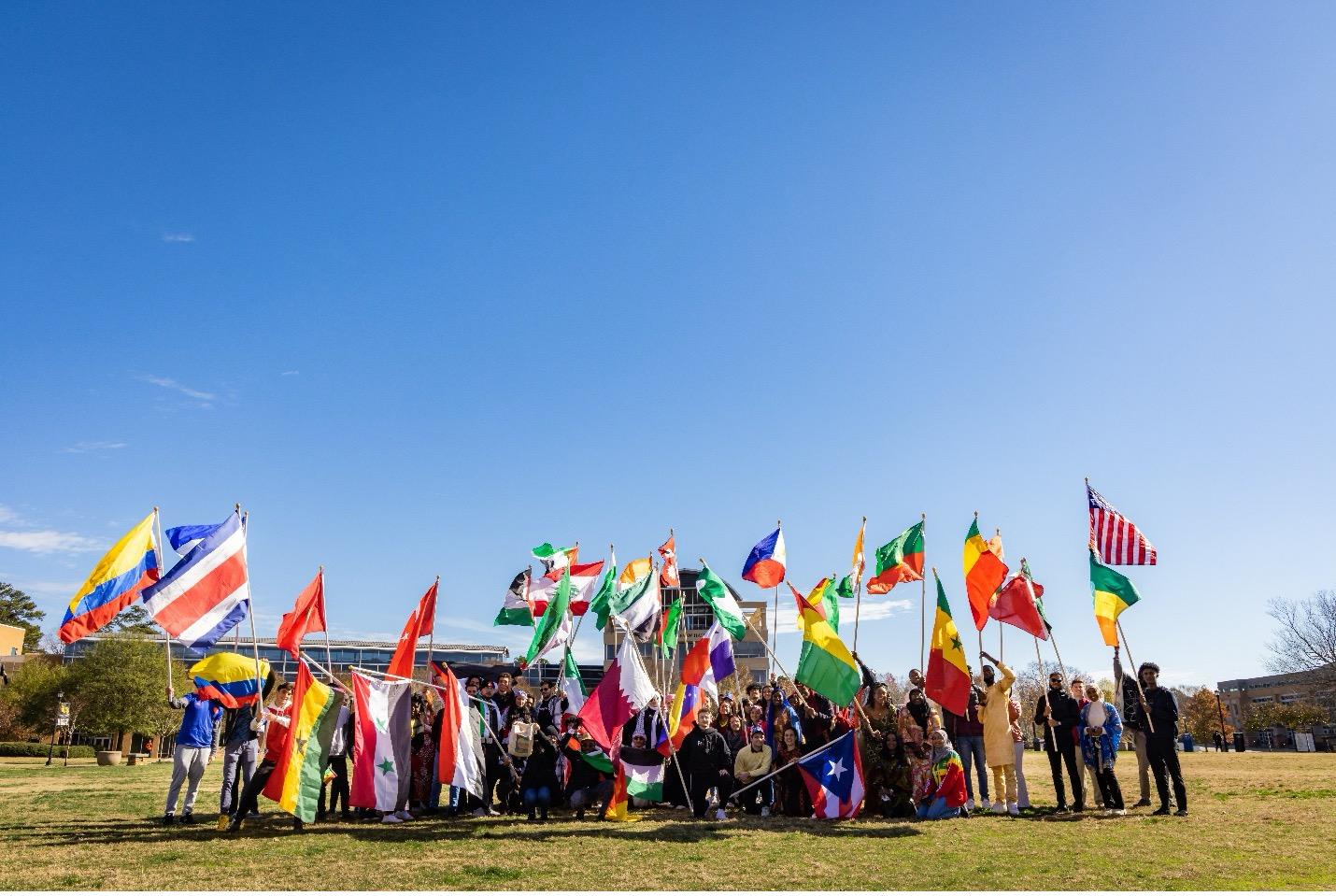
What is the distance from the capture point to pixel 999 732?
1602 cm

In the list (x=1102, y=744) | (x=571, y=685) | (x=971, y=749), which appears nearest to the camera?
(x=1102, y=744)

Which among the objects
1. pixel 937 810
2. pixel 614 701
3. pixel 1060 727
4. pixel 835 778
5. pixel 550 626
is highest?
pixel 550 626

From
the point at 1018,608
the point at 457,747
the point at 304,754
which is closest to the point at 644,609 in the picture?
the point at 457,747

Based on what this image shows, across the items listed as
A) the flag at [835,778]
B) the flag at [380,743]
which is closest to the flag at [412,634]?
the flag at [380,743]

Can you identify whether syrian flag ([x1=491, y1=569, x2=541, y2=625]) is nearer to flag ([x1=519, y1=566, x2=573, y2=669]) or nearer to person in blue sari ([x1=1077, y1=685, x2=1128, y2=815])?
flag ([x1=519, y1=566, x2=573, y2=669])

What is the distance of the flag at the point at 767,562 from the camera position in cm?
2103

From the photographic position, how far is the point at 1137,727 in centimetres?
1524

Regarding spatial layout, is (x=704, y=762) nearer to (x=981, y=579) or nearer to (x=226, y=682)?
(x=981, y=579)

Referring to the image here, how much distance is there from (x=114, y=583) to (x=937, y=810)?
1392 cm

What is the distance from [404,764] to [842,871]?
7.66 m

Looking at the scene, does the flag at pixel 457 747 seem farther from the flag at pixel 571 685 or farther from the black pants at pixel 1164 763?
the black pants at pixel 1164 763

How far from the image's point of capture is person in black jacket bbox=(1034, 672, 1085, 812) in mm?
15617

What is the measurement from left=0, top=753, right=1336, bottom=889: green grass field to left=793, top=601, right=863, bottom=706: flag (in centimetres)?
209

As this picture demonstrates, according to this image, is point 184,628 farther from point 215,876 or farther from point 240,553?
point 215,876
